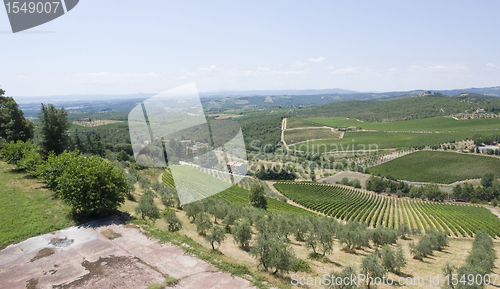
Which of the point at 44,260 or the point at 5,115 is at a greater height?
the point at 5,115

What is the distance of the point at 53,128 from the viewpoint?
88.8 feet

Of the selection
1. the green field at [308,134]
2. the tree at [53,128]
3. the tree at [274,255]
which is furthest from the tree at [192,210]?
the green field at [308,134]

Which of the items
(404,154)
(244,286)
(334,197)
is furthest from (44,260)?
(404,154)

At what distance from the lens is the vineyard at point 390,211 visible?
3812 cm

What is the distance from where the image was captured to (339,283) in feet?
35.6

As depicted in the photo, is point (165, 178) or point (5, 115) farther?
point (165, 178)

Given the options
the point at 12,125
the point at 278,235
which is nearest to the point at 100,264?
the point at 278,235

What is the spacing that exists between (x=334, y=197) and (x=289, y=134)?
274 ft

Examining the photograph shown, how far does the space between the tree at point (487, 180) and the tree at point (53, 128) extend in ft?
323

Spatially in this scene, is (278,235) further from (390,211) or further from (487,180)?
(487,180)

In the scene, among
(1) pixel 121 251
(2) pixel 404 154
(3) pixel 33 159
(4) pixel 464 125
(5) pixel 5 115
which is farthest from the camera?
(4) pixel 464 125

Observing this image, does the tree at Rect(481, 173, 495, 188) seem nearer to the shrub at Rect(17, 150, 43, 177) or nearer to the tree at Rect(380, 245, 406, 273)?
the tree at Rect(380, 245, 406, 273)

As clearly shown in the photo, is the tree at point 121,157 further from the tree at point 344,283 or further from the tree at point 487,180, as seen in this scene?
the tree at point 487,180

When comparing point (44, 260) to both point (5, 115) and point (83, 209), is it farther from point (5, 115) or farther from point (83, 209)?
point (5, 115)
